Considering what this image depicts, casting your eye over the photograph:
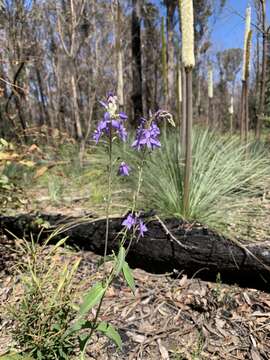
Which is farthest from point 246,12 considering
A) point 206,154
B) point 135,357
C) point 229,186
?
point 135,357

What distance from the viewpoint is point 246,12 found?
4.93m

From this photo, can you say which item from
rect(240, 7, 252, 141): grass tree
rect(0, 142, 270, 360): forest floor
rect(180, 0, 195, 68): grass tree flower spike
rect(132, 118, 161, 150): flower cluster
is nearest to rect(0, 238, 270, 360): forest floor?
rect(0, 142, 270, 360): forest floor

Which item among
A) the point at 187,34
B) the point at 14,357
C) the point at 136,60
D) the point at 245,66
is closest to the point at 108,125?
the point at 14,357

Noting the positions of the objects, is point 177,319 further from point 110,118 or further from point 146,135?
point 110,118

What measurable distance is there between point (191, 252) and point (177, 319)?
1.61 feet

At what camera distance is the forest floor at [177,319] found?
5.27 ft

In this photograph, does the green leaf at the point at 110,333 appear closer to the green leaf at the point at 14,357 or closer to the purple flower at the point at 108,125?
the green leaf at the point at 14,357

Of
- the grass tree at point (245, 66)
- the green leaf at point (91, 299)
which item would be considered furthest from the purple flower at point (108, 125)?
the grass tree at point (245, 66)

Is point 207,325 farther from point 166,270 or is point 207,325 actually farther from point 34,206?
point 34,206

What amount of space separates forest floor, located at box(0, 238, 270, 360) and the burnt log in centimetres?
8

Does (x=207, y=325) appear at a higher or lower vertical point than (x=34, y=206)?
lower

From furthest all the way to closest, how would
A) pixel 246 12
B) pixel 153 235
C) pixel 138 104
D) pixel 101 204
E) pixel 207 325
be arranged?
pixel 138 104 < pixel 246 12 < pixel 101 204 < pixel 153 235 < pixel 207 325

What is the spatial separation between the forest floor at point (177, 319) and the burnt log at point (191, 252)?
0.26 feet

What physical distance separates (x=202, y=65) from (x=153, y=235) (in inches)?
797
